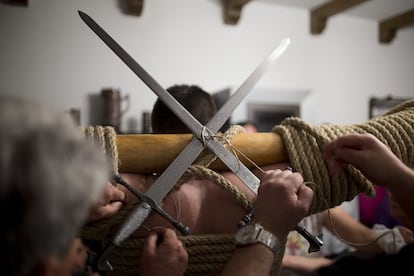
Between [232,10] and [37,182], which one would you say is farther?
[232,10]

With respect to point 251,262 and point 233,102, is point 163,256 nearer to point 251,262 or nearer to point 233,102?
point 251,262

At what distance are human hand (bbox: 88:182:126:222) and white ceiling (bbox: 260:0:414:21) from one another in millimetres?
2368

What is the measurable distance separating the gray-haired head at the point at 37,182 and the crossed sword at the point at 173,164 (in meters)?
0.20

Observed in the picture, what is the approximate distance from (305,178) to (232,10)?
206 cm

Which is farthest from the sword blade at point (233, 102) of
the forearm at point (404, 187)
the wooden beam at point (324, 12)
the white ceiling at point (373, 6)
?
the white ceiling at point (373, 6)

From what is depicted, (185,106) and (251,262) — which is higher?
(185,106)

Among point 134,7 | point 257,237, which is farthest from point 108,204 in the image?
point 134,7

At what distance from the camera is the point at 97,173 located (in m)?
0.30

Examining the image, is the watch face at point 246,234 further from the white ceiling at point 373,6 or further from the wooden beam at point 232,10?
the white ceiling at point 373,6

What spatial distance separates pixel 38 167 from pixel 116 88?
200cm

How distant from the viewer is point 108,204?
0.51 meters

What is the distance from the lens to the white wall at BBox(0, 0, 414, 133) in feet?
6.84

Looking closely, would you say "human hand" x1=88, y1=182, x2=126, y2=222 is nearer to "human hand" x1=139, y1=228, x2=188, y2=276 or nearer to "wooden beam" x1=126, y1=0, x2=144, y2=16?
"human hand" x1=139, y1=228, x2=188, y2=276

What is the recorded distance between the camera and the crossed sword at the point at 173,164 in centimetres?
49
